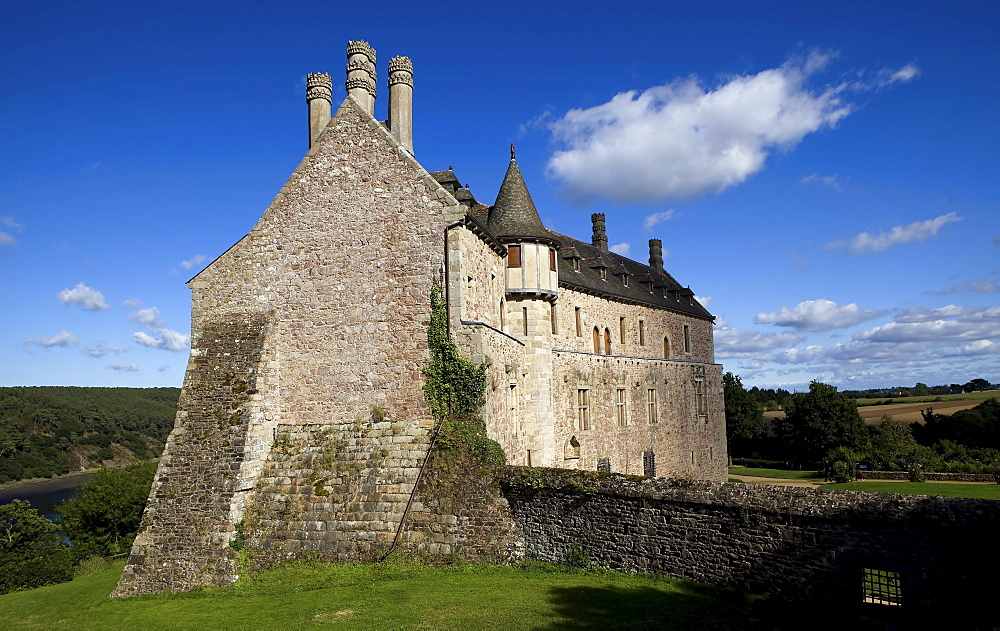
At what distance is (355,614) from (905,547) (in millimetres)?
8594

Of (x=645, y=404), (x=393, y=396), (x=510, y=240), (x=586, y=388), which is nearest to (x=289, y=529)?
(x=393, y=396)

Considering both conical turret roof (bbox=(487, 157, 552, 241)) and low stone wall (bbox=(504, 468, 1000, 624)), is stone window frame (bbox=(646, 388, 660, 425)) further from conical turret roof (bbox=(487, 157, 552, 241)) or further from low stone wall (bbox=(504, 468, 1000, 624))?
low stone wall (bbox=(504, 468, 1000, 624))

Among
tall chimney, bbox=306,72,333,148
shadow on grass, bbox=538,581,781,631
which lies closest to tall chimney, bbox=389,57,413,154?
tall chimney, bbox=306,72,333,148

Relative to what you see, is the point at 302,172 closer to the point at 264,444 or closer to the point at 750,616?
the point at 264,444

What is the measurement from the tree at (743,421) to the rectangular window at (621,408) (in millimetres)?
34620

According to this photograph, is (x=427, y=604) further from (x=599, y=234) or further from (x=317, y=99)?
(x=599, y=234)

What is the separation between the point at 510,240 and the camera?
20.4 metres

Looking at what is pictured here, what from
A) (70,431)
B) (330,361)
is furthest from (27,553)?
(70,431)

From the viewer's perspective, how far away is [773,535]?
9914 mm

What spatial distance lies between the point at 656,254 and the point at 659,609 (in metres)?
35.5

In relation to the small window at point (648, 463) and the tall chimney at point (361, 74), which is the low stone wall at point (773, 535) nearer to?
the tall chimney at point (361, 74)

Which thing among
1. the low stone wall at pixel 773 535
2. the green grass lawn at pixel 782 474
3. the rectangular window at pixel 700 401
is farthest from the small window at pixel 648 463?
the low stone wall at pixel 773 535

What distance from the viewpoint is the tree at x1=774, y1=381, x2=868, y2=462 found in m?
50.8

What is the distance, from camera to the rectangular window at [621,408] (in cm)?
2849
